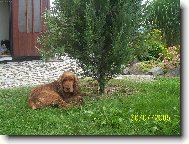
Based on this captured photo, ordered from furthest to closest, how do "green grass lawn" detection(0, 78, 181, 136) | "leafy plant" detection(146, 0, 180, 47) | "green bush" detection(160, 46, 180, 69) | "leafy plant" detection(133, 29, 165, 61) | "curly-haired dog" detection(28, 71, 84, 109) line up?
"leafy plant" detection(133, 29, 165, 61)
"curly-haired dog" detection(28, 71, 84, 109)
"green bush" detection(160, 46, 180, 69)
"leafy plant" detection(146, 0, 180, 47)
"green grass lawn" detection(0, 78, 181, 136)

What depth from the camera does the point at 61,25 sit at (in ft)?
20.7

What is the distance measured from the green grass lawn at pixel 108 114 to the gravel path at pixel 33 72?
3.4 inches

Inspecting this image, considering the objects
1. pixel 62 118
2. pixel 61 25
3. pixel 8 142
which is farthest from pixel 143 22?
pixel 8 142

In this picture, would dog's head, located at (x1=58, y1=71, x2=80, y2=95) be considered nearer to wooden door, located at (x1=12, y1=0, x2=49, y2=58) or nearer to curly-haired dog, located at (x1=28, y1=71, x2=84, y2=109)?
curly-haired dog, located at (x1=28, y1=71, x2=84, y2=109)

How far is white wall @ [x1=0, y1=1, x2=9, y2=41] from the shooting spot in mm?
6223

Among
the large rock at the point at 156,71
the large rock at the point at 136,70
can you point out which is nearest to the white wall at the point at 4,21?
the large rock at the point at 136,70

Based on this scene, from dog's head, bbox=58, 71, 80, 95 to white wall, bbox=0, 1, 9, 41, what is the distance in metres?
0.68

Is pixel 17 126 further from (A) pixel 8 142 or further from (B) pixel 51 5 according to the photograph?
(B) pixel 51 5

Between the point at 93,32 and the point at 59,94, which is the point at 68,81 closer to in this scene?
the point at 59,94

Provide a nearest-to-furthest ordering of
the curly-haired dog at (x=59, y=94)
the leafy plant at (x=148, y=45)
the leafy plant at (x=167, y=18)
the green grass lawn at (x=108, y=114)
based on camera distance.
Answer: the green grass lawn at (x=108, y=114), the leafy plant at (x=167, y=18), the curly-haired dog at (x=59, y=94), the leafy plant at (x=148, y=45)

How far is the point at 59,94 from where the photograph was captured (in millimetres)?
6098

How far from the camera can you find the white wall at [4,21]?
20.4ft
